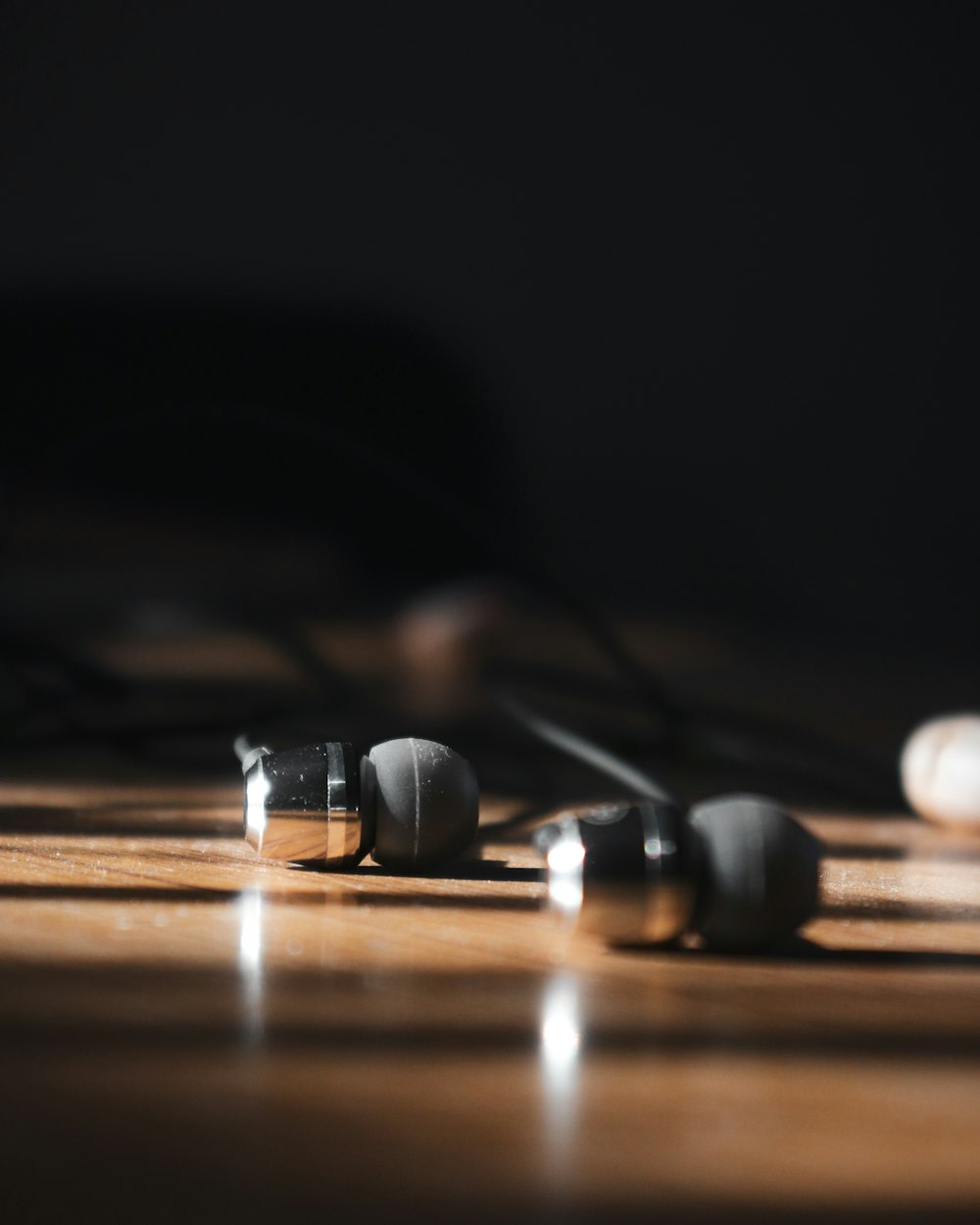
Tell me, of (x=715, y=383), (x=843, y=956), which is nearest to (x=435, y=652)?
(x=843, y=956)

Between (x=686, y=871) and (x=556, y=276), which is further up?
(x=556, y=276)

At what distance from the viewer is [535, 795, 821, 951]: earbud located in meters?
0.36

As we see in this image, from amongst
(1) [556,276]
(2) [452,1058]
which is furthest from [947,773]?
(1) [556,276]

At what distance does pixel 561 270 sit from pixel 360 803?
123 inches

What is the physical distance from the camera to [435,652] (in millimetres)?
1697

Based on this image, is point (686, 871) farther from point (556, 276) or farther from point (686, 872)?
point (556, 276)

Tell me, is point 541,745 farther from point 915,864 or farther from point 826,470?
point 826,470

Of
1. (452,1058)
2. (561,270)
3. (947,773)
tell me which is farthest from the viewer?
(561,270)

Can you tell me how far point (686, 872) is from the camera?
36 centimetres

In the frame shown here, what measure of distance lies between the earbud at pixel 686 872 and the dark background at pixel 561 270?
2.65m

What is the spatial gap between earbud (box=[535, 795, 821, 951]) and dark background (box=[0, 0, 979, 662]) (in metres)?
2.65

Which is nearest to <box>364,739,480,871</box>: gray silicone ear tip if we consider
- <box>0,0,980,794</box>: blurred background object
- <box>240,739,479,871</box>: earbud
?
<box>240,739,479,871</box>: earbud

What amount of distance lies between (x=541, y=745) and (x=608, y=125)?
2848 mm

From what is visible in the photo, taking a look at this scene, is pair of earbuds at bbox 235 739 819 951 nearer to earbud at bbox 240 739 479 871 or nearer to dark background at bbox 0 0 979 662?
earbud at bbox 240 739 479 871
